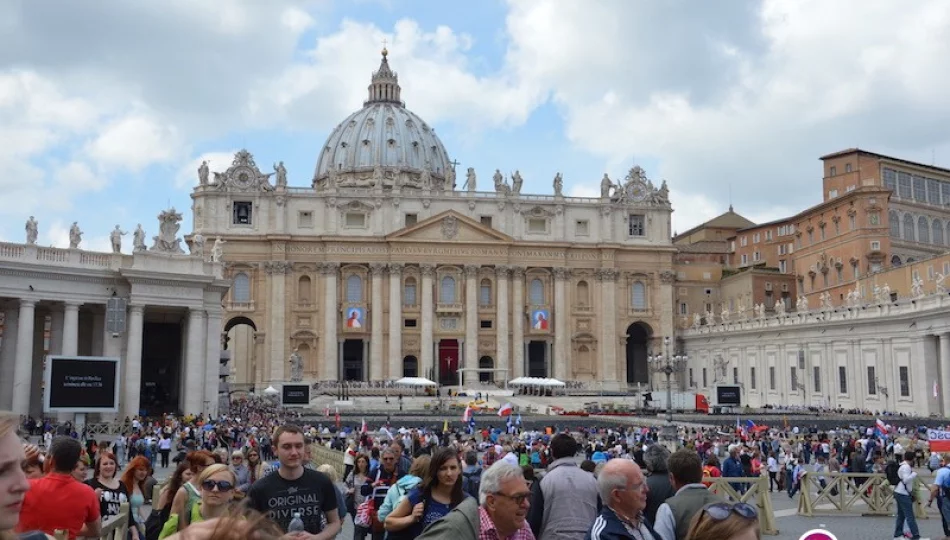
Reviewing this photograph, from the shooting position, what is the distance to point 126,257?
4156cm

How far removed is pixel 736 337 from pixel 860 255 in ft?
34.7

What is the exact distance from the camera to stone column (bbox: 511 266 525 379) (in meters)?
82.3

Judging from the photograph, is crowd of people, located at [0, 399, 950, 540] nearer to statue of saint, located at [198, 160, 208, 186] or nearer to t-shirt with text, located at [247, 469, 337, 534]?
t-shirt with text, located at [247, 469, 337, 534]

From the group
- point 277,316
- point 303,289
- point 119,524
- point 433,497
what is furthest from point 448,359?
point 433,497

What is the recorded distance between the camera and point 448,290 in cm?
8231

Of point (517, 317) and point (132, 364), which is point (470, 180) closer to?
point (517, 317)

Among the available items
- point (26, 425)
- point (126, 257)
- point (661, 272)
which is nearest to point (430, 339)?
point (661, 272)

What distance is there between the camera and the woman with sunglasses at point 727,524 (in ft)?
13.2

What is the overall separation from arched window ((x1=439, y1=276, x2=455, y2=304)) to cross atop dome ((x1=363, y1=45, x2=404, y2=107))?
46.9m

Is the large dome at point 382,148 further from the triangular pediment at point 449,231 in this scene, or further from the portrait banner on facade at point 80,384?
the portrait banner on facade at point 80,384

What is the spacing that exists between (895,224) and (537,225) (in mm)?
28693

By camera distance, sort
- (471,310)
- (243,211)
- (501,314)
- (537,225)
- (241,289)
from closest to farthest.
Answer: (241,289), (243,211), (471,310), (501,314), (537,225)

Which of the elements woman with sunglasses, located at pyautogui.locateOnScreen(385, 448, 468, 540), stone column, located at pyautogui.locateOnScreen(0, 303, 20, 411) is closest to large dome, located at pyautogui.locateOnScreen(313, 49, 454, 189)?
stone column, located at pyautogui.locateOnScreen(0, 303, 20, 411)

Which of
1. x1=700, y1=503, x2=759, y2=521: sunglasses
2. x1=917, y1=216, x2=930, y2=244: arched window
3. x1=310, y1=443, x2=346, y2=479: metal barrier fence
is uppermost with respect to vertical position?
Result: x1=917, y1=216, x2=930, y2=244: arched window
